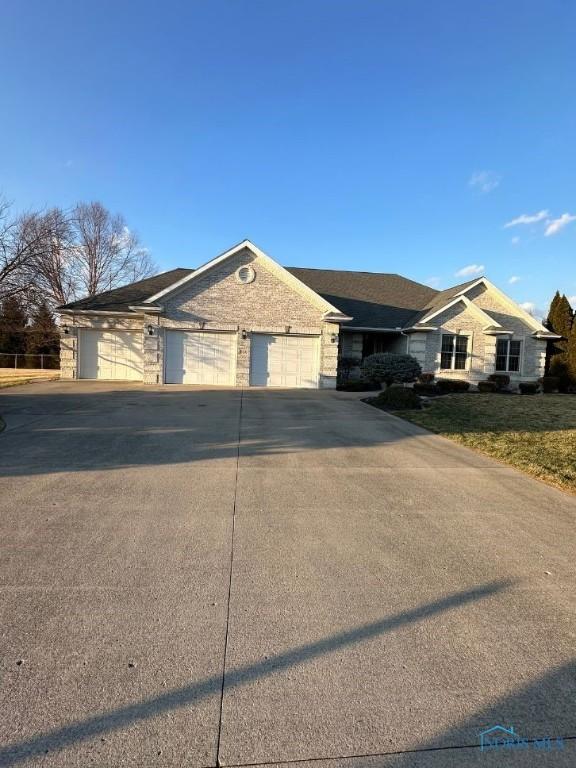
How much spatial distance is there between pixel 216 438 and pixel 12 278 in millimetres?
17051

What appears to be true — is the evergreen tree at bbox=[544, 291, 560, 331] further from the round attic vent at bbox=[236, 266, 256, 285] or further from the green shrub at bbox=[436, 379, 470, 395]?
the round attic vent at bbox=[236, 266, 256, 285]

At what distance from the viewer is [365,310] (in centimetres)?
2334

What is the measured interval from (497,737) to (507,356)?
2303 centimetres

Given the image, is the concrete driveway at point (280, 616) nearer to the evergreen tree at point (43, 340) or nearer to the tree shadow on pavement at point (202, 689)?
the tree shadow on pavement at point (202, 689)

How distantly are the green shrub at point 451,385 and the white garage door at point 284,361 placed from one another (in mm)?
5458

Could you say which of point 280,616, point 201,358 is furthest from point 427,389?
point 280,616

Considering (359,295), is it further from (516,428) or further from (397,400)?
(516,428)

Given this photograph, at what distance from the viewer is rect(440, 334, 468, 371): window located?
21.7 metres

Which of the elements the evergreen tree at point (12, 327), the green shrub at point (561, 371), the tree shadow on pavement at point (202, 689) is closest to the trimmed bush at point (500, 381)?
the green shrub at point (561, 371)

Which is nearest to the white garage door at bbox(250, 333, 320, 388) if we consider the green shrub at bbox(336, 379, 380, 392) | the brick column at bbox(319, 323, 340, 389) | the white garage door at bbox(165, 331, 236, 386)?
the brick column at bbox(319, 323, 340, 389)

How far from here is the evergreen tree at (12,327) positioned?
21.3 metres

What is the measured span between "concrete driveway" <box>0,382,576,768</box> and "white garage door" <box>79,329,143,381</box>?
14.7m

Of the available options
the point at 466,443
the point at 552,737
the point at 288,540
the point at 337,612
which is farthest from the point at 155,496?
the point at 466,443

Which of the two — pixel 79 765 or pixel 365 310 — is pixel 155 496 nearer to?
pixel 79 765
